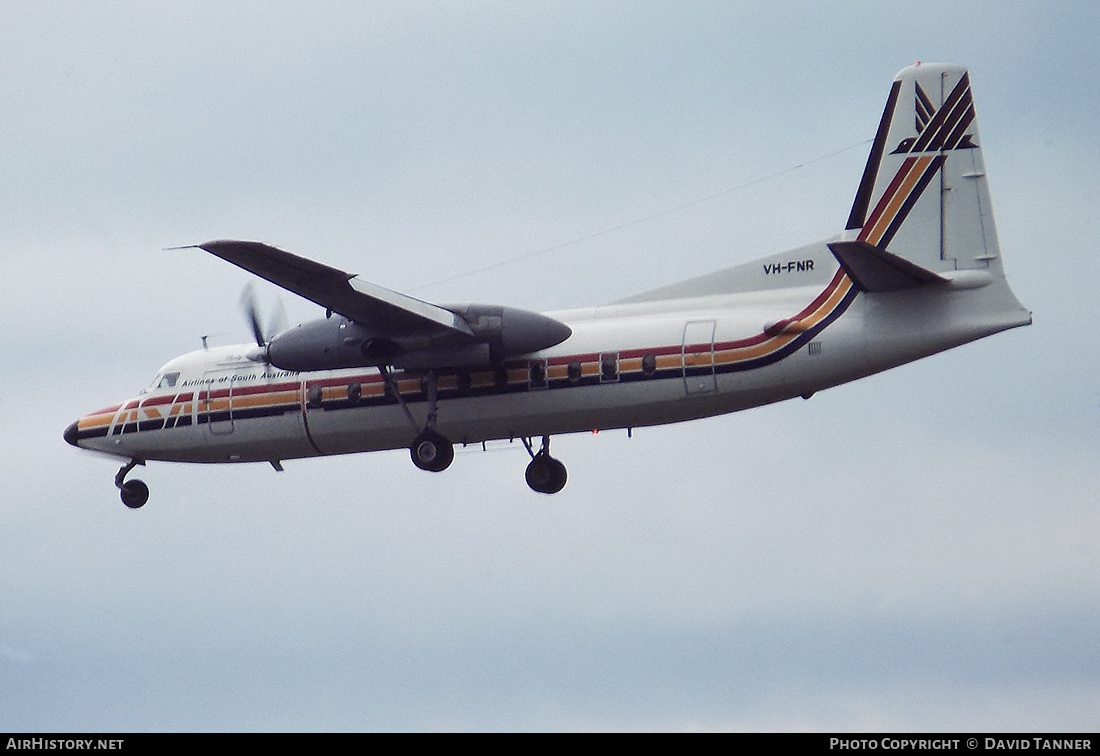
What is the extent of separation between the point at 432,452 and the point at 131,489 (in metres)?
7.82

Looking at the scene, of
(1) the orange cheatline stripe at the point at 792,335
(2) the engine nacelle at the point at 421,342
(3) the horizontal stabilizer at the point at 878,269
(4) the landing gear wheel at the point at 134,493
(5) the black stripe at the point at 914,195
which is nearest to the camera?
(3) the horizontal stabilizer at the point at 878,269

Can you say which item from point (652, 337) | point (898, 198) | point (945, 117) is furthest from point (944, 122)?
point (652, 337)

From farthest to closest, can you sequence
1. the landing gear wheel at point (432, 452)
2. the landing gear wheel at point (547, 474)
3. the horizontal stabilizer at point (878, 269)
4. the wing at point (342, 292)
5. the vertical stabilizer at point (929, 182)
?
1. the landing gear wheel at point (547, 474)
2. the landing gear wheel at point (432, 452)
3. the wing at point (342, 292)
4. the vertical stabilizer at point (929, 182)
5. the horizontal stabilizer at point (878, 269)

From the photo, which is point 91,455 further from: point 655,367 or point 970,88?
point 970,88

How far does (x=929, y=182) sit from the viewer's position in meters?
30.0

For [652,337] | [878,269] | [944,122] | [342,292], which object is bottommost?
[652,337]

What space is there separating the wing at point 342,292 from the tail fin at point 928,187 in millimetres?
7685

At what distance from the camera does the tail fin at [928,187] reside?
96.7ft

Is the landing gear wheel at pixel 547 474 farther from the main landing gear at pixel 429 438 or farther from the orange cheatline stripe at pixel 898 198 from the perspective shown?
the orange cheatline stripe at pixel 898 198

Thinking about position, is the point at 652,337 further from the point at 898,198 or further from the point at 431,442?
the point at 898,198

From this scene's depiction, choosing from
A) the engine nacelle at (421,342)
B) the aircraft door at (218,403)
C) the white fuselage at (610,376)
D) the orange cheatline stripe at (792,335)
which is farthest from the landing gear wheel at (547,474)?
the aircraft door at (218,403)

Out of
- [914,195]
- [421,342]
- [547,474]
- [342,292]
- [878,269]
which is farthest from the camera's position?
[547,474]
